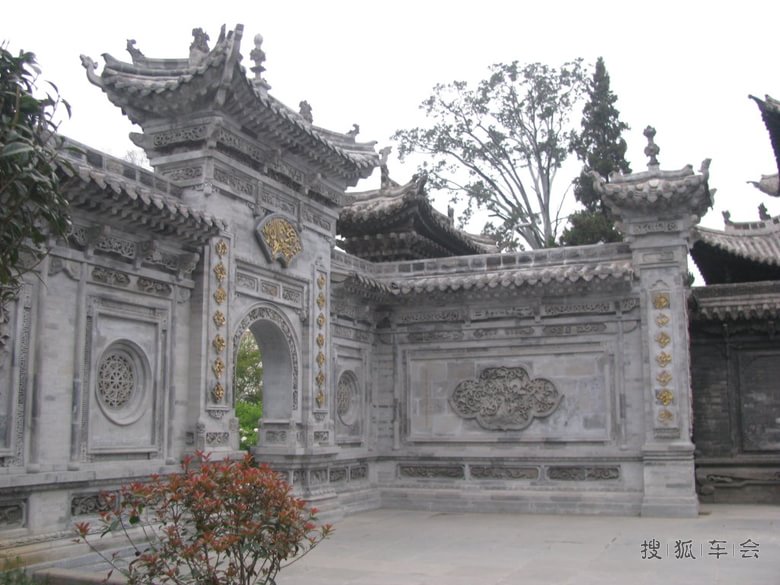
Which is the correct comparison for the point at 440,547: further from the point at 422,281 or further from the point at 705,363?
the point at 705,363

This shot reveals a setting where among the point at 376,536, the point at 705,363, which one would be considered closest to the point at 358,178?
the point at 376,536

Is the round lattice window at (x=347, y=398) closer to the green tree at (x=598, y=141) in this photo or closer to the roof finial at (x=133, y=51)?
the roof finial at (x=133, y=51)

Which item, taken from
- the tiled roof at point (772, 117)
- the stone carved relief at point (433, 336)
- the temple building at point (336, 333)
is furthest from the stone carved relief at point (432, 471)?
the tiled roof at point (772, 117)

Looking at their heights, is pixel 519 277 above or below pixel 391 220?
below

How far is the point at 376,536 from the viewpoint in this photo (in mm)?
11719

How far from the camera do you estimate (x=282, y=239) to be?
12.7 metres

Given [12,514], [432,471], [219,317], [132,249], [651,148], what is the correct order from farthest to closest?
[432,471], [651,148], [219,317], [132,249], [12,514]

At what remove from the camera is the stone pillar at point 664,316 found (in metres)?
13.7

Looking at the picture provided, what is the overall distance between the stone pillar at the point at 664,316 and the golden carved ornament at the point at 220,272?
20.6 feet

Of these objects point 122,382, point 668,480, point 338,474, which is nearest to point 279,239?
point 122,382

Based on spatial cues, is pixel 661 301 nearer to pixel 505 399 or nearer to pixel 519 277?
pixel 519 277

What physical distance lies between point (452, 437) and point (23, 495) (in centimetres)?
840

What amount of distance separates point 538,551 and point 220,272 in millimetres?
4978

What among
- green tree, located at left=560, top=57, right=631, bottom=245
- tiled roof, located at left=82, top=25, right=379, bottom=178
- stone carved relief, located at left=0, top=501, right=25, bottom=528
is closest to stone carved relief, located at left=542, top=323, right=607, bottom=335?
tiled roof, located at left=82, top=25, right=379, bottom=178
